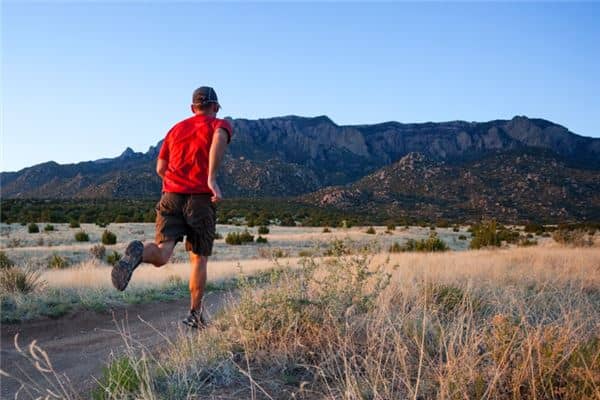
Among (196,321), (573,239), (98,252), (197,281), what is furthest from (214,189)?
(573,239)

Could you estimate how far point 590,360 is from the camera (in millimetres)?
2922

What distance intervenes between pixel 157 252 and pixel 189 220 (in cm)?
46

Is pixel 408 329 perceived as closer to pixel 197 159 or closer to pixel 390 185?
pixel 197 159

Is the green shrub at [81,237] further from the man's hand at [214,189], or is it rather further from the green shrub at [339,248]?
the green shrub at [339,248]

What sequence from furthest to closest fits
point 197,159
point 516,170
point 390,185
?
1. point 390,185
2. point 516,170
3. point 197,159

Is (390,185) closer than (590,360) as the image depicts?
No

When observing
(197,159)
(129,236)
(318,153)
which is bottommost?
(129,236)

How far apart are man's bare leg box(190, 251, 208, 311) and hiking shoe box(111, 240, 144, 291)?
2.51 feet

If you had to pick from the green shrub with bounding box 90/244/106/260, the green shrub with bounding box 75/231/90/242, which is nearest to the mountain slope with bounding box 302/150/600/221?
the green shrub with bounding box 75/231/90/242

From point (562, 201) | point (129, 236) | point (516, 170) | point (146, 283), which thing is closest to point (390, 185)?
point (516, 170)

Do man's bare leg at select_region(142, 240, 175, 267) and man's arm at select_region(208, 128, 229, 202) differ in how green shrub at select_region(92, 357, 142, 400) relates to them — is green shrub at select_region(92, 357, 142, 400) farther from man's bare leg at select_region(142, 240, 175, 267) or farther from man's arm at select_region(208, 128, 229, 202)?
man's arm at select_region(208, 128, 229, 202)

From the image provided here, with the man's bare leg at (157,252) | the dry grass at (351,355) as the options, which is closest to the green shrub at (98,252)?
the man's bare leg at (157,252)

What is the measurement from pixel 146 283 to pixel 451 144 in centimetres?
10259

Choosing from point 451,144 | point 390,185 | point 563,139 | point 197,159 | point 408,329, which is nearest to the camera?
point 408,329
